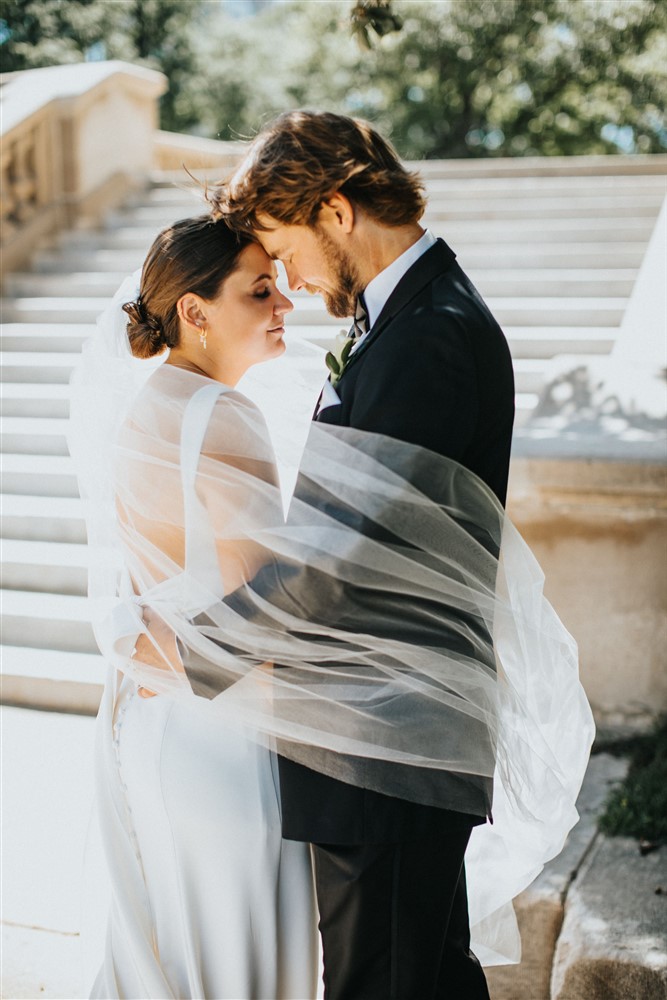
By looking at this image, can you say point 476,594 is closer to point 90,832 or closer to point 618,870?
point 90,832

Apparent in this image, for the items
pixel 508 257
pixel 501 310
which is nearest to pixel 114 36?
pixel 508 257

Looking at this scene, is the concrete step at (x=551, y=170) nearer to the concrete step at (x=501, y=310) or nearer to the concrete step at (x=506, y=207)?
the concrete step at (x=506, y=207)

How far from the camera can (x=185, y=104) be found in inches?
998

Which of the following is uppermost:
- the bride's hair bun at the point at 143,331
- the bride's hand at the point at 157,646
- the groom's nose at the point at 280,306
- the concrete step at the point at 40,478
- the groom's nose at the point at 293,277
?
the groom's nose at the point at 293,277

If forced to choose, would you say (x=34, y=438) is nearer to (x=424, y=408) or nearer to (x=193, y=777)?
(x=193, y=777)

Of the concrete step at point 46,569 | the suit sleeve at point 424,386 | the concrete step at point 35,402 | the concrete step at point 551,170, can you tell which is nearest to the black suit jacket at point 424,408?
the suit sleeve at point 424,386

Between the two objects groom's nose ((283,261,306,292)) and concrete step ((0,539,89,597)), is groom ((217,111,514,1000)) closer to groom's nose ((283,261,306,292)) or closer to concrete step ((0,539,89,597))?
groom's nose ((283,261,306,292))

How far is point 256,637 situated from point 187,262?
3.10 ft

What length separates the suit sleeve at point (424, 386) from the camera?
1.84 m

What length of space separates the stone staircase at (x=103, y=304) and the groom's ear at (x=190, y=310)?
2850 mm

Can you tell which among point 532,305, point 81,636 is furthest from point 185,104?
point 81,636

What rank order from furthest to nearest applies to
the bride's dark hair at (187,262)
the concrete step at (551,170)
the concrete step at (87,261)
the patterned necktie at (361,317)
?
the concrete step at (551,170)
the concrete step at (87,261)
the bride's dark hair at (187,262)
the patterned necktie at (361,317)

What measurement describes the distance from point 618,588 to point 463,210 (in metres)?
5.99

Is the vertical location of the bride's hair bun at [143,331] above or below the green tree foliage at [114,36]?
above
